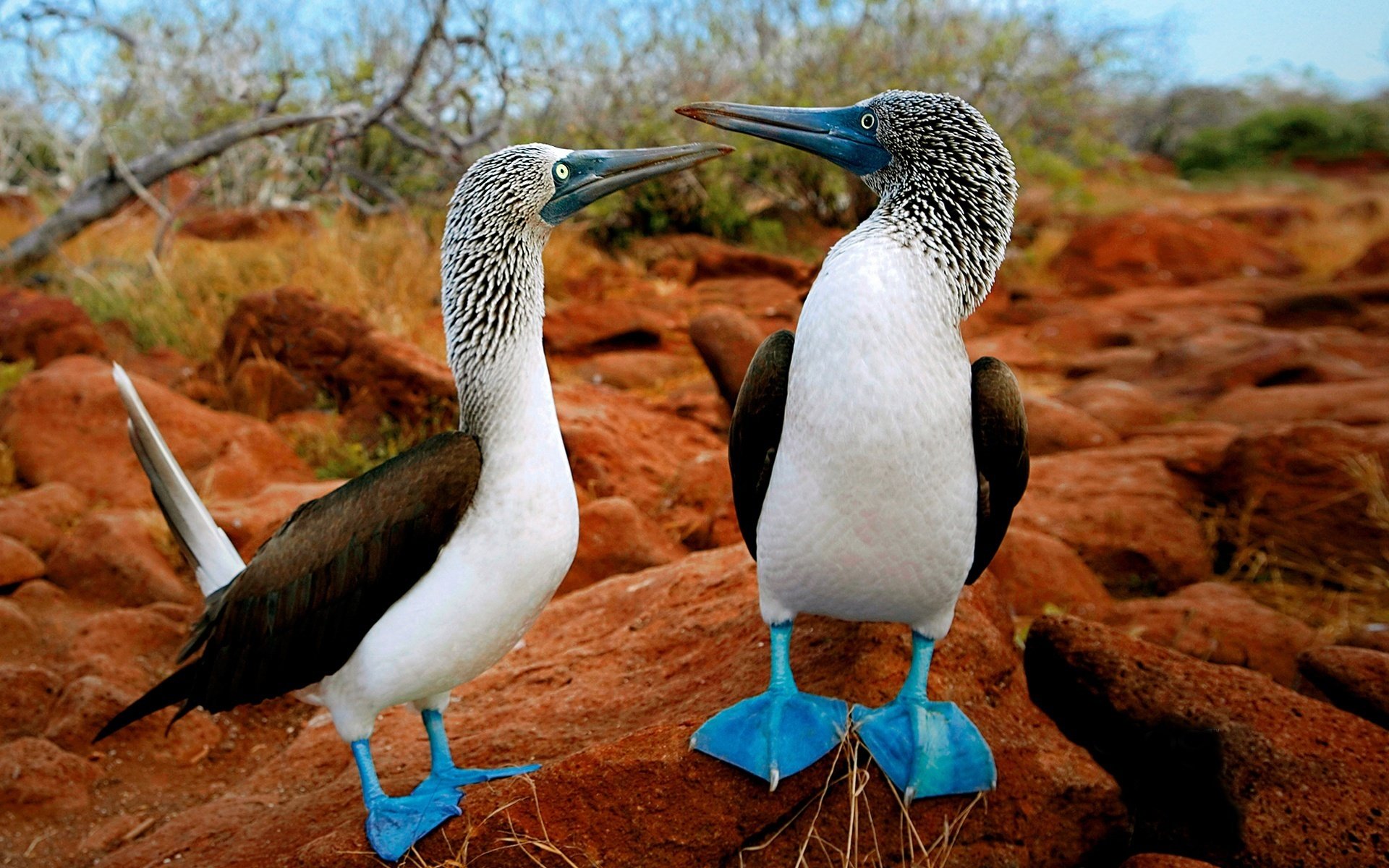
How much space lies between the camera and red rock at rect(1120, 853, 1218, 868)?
2395 millimetres

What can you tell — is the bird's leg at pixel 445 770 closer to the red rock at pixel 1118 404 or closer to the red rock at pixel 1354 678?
the red rock at pixel 1354 678

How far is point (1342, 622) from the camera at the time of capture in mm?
4758

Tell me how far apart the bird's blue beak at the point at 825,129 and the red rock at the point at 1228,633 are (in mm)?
2349

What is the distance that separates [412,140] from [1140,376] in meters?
6.16

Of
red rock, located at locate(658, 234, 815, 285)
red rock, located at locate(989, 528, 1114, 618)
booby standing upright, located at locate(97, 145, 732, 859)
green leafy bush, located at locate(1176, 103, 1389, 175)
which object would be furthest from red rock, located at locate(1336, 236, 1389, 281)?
green leafy bush, located at locate(1176, 103, 1389, 175)

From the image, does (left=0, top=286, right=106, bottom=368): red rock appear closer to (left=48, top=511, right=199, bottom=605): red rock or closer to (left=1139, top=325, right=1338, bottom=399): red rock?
(left=48, top=511, right=199, bottom=605): red rock

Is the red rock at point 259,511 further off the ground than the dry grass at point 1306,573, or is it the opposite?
the red rock at point 259,511

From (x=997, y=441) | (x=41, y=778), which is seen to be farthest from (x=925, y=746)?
(x=41, y=778)

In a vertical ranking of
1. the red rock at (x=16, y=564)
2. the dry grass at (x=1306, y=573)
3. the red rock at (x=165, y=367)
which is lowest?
the dry grass at (x=1306, y=573)

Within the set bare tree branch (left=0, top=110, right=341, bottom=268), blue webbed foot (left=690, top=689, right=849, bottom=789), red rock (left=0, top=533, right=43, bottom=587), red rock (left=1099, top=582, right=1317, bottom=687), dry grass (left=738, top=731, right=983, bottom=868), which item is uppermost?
bare tree branch (left=0, top=110, right=341, bottom=268)

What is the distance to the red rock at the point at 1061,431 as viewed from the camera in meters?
6.83

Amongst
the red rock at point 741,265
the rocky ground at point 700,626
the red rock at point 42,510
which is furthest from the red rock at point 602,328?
the red rock at point 42,510

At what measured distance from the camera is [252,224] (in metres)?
11.9

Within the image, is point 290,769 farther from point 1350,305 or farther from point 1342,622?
point 1350,305
